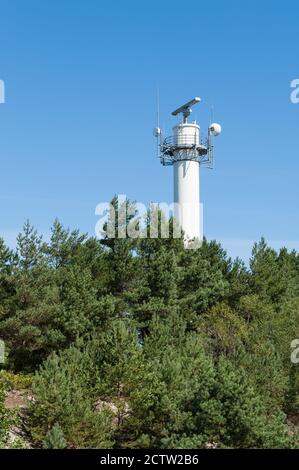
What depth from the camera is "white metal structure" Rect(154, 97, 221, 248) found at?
37688 millimetres

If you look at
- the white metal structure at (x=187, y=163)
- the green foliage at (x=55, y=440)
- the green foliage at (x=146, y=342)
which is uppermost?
the white metal structure at (x=187, y=163)

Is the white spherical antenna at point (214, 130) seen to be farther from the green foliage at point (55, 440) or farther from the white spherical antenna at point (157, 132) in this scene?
the green foliage at point (55, 440)

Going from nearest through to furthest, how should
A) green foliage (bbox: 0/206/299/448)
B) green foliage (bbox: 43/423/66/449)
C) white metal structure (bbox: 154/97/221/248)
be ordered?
green foliage (bbox: 43/423/66/449)
green foliage (bbox: 0/206/299/448)
white metal structure (bbox: 154/97/221/248)

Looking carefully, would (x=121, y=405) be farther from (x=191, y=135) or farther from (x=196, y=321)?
(x=191, y=135)

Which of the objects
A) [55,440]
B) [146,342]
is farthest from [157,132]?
[55,440]

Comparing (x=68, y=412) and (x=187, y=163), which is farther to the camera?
(x=187, y=163)

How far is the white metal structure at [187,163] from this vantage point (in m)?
37.7

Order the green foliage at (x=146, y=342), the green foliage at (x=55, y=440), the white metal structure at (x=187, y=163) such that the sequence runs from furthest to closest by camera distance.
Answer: the white metal structure at (x=187, y=163) → the green foliage at (x=146, y=342) → the green foliage at (x=55, y=440)

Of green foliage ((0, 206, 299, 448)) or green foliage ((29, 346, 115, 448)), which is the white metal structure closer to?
green foliage ((0, 206, 299, 448))

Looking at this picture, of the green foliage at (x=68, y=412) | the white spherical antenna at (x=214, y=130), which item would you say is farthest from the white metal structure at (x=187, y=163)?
the green foliage at (x=68, y=412)

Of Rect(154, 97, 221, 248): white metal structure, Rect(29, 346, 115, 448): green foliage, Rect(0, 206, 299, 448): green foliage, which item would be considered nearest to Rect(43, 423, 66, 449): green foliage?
Rect(0, 206, 299, 448): green foliage

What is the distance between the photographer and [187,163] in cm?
3856

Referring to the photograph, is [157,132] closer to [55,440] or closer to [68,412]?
[68,412]
